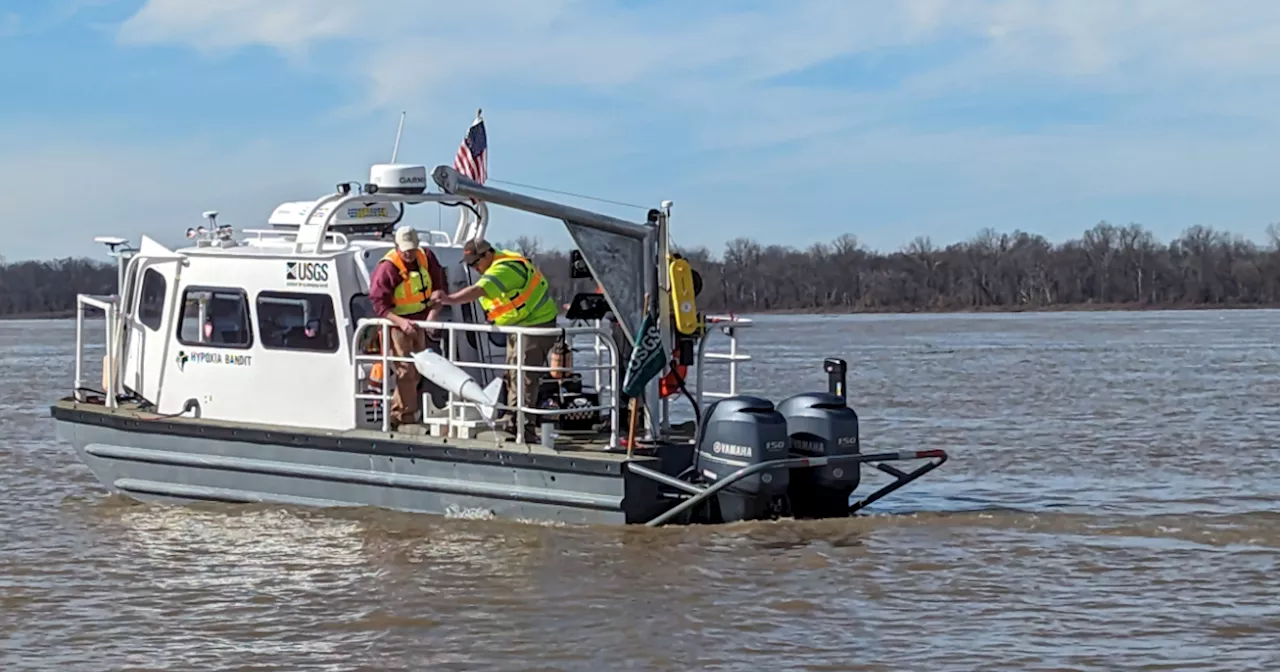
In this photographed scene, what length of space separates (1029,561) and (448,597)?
11.8 ft

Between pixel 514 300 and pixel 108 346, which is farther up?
pixel 514 300

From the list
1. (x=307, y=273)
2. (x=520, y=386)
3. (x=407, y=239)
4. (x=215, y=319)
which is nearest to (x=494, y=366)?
(x=520, y=386)

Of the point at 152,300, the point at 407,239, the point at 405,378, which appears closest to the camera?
the point at 407,239

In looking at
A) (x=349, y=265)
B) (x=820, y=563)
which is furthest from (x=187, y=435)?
(x=820, y=563)

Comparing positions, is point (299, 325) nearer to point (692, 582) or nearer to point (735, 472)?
point (735, 472)

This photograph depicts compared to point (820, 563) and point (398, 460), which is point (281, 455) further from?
point (820, 563)

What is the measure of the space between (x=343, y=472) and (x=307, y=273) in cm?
156

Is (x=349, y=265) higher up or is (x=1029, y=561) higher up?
(x=349, y=265)

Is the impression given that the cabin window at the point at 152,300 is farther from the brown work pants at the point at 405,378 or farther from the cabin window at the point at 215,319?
the brown work pants at the point at 405,378

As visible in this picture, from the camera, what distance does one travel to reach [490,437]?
11555mm

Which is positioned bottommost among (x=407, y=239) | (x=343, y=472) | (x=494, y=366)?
(x=343, y=472)

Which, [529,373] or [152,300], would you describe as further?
[152,300]

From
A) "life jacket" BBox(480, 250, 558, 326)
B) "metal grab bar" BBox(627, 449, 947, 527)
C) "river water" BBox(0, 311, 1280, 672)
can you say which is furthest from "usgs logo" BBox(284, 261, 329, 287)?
"metal grab bar" BBox(627, 449, 947, 527)

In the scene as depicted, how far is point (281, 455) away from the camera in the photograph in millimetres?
12156
